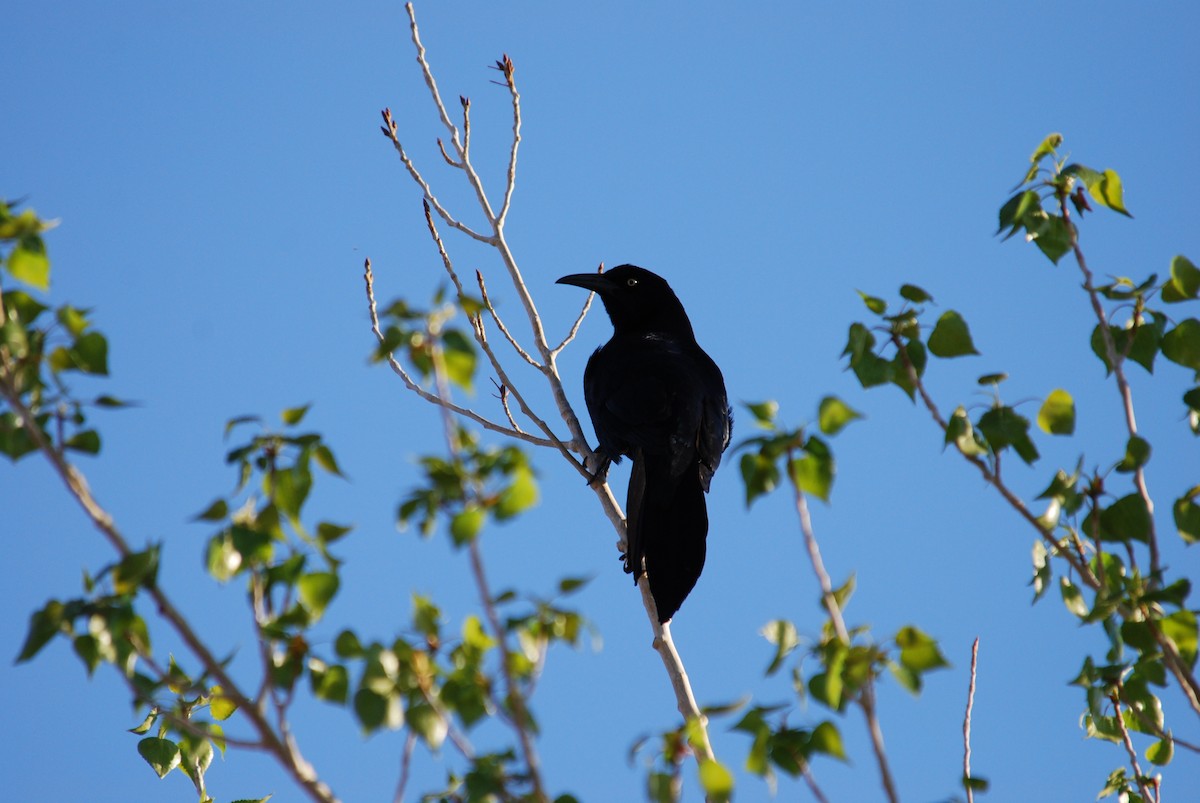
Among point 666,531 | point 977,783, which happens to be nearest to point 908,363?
point 977,783

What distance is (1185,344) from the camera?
268 cm

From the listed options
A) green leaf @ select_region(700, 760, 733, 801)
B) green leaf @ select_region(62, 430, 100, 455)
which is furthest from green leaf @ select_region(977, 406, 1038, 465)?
green leaf @ select_region(62, 430, 100, 455)

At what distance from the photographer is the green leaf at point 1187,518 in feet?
8.06

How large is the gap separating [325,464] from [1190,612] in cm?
175

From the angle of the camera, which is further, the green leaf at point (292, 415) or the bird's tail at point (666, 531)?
the bird's tail at point (666, 531)

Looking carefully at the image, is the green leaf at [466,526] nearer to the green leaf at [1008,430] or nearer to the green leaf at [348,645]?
the green leaf at [348,645]

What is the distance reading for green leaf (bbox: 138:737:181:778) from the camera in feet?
9.44

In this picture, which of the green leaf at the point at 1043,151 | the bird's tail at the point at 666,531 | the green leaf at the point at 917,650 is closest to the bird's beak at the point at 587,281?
the bird's tail at the point at 666,531

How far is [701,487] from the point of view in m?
5.09

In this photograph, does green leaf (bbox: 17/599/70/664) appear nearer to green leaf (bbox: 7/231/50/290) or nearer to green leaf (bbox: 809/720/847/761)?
green leaf (bbox: 7/231/50/290)

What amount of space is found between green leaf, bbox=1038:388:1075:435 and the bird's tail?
2081 mm

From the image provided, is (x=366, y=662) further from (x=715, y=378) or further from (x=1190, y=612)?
(x=715, y=378)

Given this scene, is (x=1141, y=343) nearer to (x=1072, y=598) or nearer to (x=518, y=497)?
(x=1072, y=598)

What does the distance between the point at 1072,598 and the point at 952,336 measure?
709 mm
